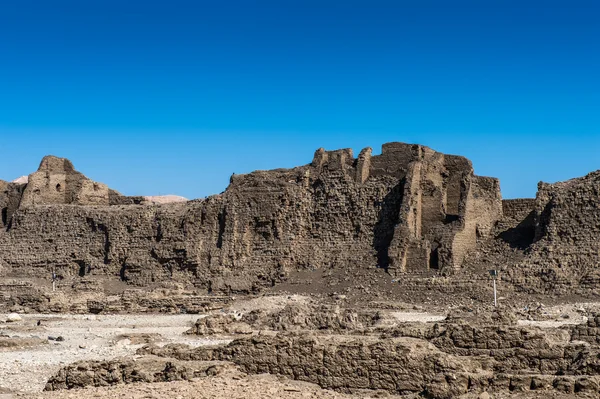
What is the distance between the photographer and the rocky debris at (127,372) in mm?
13703

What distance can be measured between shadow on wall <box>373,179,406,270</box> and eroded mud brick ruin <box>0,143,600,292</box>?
0.17 feet

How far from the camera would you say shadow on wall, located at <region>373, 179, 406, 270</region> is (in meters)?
38.1

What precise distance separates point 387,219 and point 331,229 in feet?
8.10

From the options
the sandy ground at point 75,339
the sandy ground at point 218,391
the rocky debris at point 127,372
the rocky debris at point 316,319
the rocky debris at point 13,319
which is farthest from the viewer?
the rocky debris at point 13,319

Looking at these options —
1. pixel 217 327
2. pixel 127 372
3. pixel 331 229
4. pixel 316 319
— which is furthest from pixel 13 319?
pixel 127 372

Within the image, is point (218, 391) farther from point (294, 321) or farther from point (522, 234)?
point (522, 234)

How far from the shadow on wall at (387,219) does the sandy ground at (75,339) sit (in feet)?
30.2

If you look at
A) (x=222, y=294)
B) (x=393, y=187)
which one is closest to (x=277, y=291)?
(x=222, y=294)

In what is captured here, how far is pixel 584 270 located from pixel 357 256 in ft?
30.5

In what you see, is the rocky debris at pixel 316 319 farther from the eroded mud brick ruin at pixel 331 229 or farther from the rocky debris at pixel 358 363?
the eroded mud brick ruin at pixel 331 229

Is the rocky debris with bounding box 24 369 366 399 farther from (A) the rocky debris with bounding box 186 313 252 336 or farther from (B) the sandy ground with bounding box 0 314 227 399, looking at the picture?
(A) the rocky debris with bounding box 186 313 252 336

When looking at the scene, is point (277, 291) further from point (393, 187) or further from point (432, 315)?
point (432, 315)

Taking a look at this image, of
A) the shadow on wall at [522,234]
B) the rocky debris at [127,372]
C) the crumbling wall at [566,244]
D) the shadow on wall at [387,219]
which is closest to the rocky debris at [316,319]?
the crumbling wall at [566,244]

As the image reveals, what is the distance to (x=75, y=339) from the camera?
25.0 m
